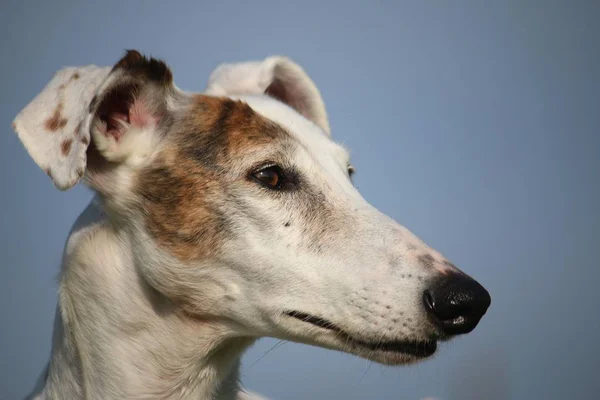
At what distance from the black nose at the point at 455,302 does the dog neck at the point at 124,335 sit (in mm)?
1148

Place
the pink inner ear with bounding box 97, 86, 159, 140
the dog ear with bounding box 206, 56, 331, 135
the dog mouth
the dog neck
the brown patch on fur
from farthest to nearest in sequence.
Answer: the dog ear with bounding box 206, 56, 331, 135, the pink inner ear with bounding box 97, 86, 159, 140, the dog neck, the brown patch on fur, the dog mouth

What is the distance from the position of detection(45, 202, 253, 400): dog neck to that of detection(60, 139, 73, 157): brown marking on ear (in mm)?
571

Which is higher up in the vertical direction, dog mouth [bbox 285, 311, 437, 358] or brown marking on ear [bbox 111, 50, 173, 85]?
brown marking on ear [bbox 111, 50, 173, 85]

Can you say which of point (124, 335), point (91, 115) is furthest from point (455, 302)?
point (91, 115)

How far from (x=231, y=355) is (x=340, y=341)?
83 centimetres

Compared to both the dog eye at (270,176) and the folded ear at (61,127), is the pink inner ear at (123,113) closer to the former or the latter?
the folded ear at (61,127)

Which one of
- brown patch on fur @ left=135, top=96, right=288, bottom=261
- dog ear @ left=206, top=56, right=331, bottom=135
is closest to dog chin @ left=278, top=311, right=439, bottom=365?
brown patch on fur @ left=135, top=96, right=288, bottom=261

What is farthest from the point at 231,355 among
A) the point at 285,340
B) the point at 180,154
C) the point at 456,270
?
the point at 456,270

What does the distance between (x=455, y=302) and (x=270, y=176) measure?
46.8 inches

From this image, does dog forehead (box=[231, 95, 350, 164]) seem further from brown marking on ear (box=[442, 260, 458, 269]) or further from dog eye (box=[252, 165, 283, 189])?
brown marking on ear (box=[442, 260, 458, 269])

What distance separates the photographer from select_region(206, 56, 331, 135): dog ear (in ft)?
15.8

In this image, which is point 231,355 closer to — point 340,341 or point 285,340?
point 285,340

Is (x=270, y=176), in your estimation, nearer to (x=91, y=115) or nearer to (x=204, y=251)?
(x=204, y=251)

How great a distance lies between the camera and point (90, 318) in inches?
138
